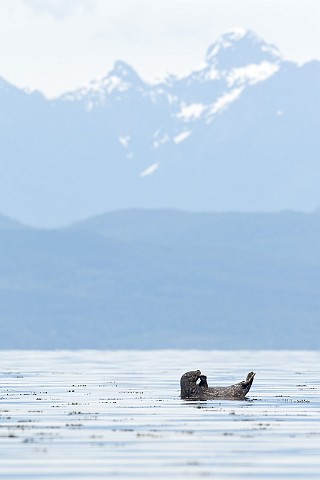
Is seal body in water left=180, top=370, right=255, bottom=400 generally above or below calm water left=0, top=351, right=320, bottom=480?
above

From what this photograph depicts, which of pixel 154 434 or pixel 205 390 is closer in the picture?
pixel 154 434

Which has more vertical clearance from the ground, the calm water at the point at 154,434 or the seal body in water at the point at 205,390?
the seal body in water at the point at 205,390

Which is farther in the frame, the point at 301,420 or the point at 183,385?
the point at 183,385

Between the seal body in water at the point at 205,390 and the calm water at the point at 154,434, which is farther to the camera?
the seal body in water at the point at 205,390

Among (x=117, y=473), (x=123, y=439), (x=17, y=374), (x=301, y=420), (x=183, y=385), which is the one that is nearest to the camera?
(x=117, y=473)

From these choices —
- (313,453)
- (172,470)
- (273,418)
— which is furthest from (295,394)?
(172,470)

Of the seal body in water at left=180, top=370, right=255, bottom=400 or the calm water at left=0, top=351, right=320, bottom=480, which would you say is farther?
the seal body in water at left=180, top=370, right=255, bottom=400

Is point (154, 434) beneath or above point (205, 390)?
beneath

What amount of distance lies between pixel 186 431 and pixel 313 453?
18.0 feet

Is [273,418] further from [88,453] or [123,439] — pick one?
[88,453]

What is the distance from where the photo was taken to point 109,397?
56.9 meters

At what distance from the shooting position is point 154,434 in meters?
41.0

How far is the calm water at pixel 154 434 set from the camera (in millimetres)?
34281

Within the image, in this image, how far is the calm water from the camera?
34.3m
